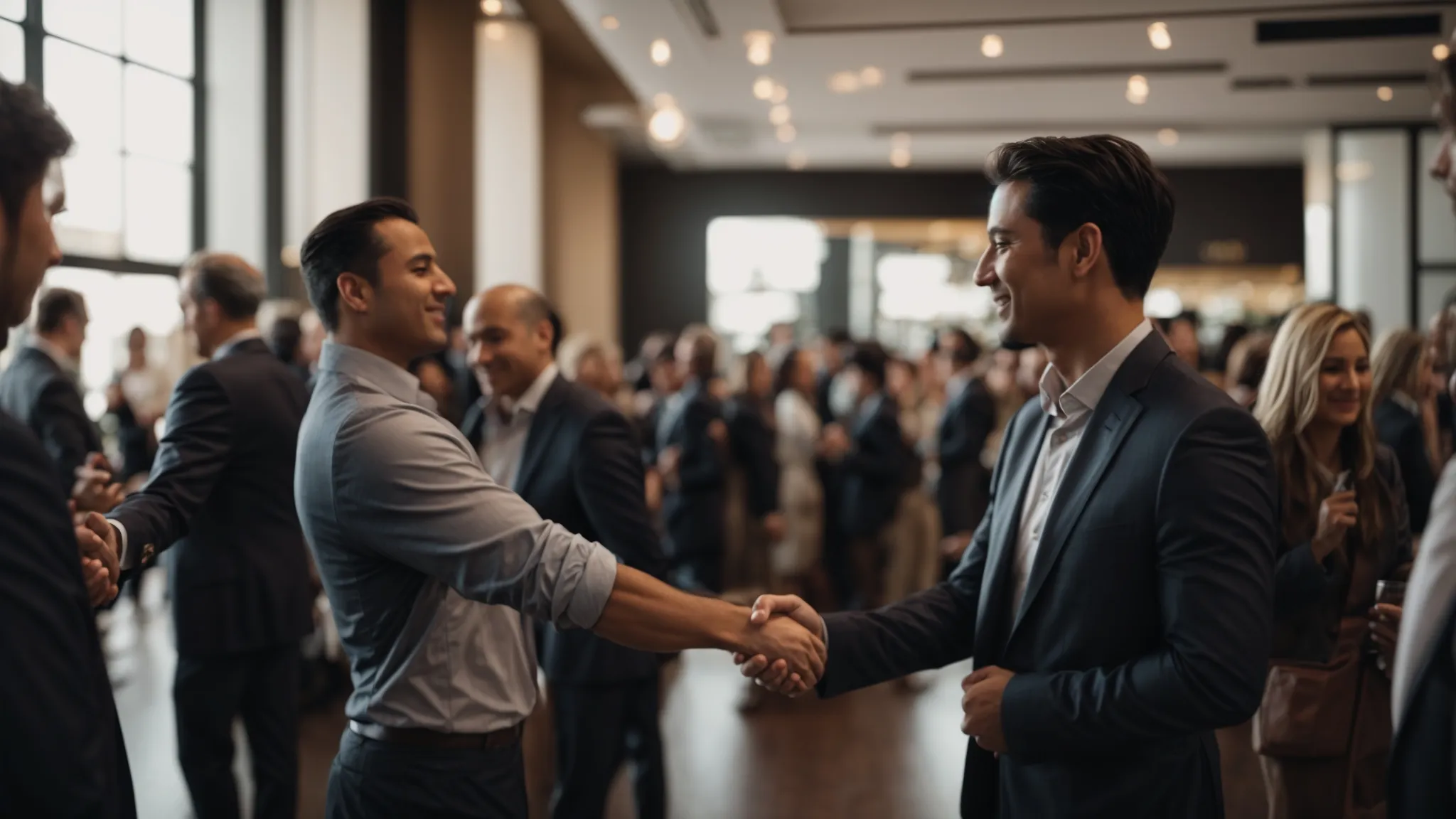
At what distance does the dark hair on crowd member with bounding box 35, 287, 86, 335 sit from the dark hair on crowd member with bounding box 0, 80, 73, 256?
3407 millimetres

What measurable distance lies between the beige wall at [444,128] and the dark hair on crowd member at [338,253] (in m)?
6.98

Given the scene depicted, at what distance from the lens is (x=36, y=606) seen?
1352mm

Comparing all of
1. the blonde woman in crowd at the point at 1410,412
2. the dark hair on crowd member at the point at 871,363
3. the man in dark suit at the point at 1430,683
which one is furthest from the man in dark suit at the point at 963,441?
the man in dark suit at the point at 1430,683

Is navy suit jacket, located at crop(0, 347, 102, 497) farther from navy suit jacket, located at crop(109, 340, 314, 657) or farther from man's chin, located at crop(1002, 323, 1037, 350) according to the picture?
man's chin, located at crop(1002, 323, 1037, 350)

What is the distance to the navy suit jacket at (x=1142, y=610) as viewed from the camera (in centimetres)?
171

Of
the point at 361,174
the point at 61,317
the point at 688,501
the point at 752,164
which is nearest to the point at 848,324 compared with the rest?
the point at 752,164

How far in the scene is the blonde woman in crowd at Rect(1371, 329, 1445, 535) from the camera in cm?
360

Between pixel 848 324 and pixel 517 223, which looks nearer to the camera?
pixel 517 223

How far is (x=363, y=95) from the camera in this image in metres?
8.62

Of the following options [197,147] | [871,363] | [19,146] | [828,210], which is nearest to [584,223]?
[828,210]

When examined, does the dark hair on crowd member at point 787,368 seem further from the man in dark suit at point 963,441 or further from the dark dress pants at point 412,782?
the dark dress pants at point 412,782

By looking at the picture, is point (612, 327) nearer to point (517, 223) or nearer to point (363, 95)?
point (517, 223)

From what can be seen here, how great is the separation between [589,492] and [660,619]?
1.24m

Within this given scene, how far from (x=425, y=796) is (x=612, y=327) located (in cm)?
1383
